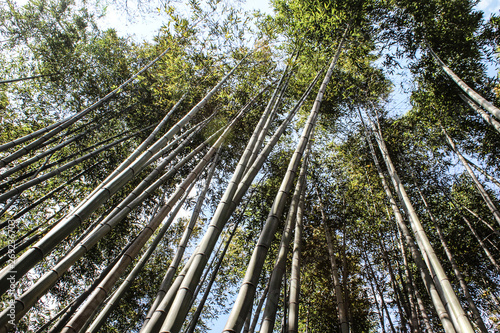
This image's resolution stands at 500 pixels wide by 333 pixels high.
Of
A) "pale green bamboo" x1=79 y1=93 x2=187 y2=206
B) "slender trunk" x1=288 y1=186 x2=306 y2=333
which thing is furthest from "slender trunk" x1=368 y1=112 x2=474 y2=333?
"pale green bamboo" x1=79 y1=93 x2=187 y2=206

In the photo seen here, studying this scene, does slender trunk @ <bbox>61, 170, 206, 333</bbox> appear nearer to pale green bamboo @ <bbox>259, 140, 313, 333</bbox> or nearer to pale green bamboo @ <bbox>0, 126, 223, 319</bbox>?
pale green bamboo @ <bbox>0, 126, 223, 319</bbox>

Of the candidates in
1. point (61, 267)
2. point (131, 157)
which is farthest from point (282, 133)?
point (61, 267)

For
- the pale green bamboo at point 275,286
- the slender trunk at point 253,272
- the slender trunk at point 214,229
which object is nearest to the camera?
→ the slender trunk at point 253,272

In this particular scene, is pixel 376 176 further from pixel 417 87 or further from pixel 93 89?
pixel 93 89

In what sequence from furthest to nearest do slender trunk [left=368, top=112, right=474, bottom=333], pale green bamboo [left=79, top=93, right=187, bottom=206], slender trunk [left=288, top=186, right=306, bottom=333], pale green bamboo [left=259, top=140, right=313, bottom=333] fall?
pale green bamboo [left=79, top=93, right=187, bottom=206], slender trunk [left=288, top=186, right=306, bottom=333], pale green bamboo [left=259, top=140, right=313, bottom=333], slender trunk [left=368, top=112, right=474, bottom=333]

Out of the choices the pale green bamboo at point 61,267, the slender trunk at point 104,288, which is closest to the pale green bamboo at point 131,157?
the pale green bamboo at point 61,267

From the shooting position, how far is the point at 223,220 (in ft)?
4.69

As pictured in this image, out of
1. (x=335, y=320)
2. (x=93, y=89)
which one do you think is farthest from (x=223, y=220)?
(x=93, y=89)

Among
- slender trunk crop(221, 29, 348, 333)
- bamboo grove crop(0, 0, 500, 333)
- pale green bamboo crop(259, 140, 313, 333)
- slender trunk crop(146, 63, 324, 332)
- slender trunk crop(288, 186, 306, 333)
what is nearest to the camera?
slender trunk crop(221, 29, 348, 333)

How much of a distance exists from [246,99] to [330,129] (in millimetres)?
2469

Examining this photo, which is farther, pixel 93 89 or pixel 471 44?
pixel 93 89

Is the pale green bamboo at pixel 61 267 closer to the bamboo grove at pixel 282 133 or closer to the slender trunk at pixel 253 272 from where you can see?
the slender trunk at pixel 253 272

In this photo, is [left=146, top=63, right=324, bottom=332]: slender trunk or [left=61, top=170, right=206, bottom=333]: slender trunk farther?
[left=61, top=170, right=206, bottom=333]: slender trunk

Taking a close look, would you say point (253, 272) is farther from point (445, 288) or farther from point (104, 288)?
point (104, 288)
